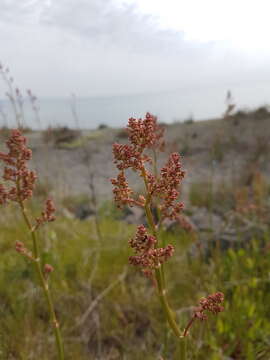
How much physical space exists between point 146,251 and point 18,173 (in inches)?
22.1

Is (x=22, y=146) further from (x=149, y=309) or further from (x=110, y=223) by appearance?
(x=110, y=223)

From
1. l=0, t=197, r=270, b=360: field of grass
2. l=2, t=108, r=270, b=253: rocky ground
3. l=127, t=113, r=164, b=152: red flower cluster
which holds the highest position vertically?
l=127, t=113, r=164, b=152: red flower cluster

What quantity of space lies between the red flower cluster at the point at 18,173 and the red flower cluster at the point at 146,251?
1.59ft

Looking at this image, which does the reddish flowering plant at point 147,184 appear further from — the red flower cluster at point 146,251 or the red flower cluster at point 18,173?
the red flower cluster at point 18,173

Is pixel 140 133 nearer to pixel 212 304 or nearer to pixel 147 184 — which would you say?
pixel 147 184

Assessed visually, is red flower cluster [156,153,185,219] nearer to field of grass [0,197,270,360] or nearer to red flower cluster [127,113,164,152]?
red flower cluster [127,113,164,152]

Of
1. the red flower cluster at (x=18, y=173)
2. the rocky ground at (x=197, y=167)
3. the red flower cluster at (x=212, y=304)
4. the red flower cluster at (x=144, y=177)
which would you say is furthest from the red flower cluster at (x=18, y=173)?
the rocky ground at (x=197, y=167)

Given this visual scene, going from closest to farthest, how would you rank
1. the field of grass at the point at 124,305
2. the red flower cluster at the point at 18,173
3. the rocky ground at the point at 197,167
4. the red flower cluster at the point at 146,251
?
the red flower cluster at the point at 146,251 → the red flower cluster at the point at 18,173 → the field of grass at the point at 124,305 → the rocky ground at the point at 197,167

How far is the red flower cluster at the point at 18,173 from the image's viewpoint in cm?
125

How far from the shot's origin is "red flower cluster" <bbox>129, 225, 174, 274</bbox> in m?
0.91

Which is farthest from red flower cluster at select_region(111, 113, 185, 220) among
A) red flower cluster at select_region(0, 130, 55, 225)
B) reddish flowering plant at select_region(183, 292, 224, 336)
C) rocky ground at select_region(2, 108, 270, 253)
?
rocky ground at select_region(2, 108, 270, 253)

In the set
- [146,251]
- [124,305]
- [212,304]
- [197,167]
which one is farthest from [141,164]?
[197,167]

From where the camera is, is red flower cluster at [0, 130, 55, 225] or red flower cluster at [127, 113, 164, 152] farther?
red flower cluster at [0, 130, 55, 225]

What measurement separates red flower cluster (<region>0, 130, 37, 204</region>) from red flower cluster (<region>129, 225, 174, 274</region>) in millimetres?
484
